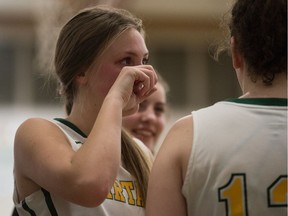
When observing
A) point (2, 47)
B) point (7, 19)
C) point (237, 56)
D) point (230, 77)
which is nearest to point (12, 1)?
point (7, 19)

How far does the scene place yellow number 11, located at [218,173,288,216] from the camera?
1225mm

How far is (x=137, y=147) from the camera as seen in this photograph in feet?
6.31

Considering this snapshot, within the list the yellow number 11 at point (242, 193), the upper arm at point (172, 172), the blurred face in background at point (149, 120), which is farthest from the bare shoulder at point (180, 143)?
the blurred face in background at point (149, 120)

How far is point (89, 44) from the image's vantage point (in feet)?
5.75

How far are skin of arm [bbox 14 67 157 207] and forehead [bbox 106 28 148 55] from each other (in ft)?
0.47

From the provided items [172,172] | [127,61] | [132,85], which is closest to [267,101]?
[172,172]

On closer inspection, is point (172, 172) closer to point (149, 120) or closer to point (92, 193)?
point (92, 193)

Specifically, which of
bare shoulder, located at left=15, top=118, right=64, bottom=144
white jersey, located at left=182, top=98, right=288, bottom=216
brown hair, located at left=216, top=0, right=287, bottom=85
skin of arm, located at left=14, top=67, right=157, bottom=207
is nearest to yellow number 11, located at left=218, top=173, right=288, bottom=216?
white jersey, located at left=182, top=98, right=288, bottom=216

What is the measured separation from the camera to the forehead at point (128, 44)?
5.69 feet

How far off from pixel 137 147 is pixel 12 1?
5419mm

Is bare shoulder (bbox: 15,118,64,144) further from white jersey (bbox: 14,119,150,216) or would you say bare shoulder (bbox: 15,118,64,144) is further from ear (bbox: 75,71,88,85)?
ear (bbox: 75,71,88,85)

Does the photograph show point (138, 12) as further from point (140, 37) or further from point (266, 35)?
point (266, 35)

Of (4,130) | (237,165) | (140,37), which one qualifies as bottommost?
(4,130)

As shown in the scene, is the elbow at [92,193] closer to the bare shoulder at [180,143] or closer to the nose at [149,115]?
the bare shoulder at [180,143]
